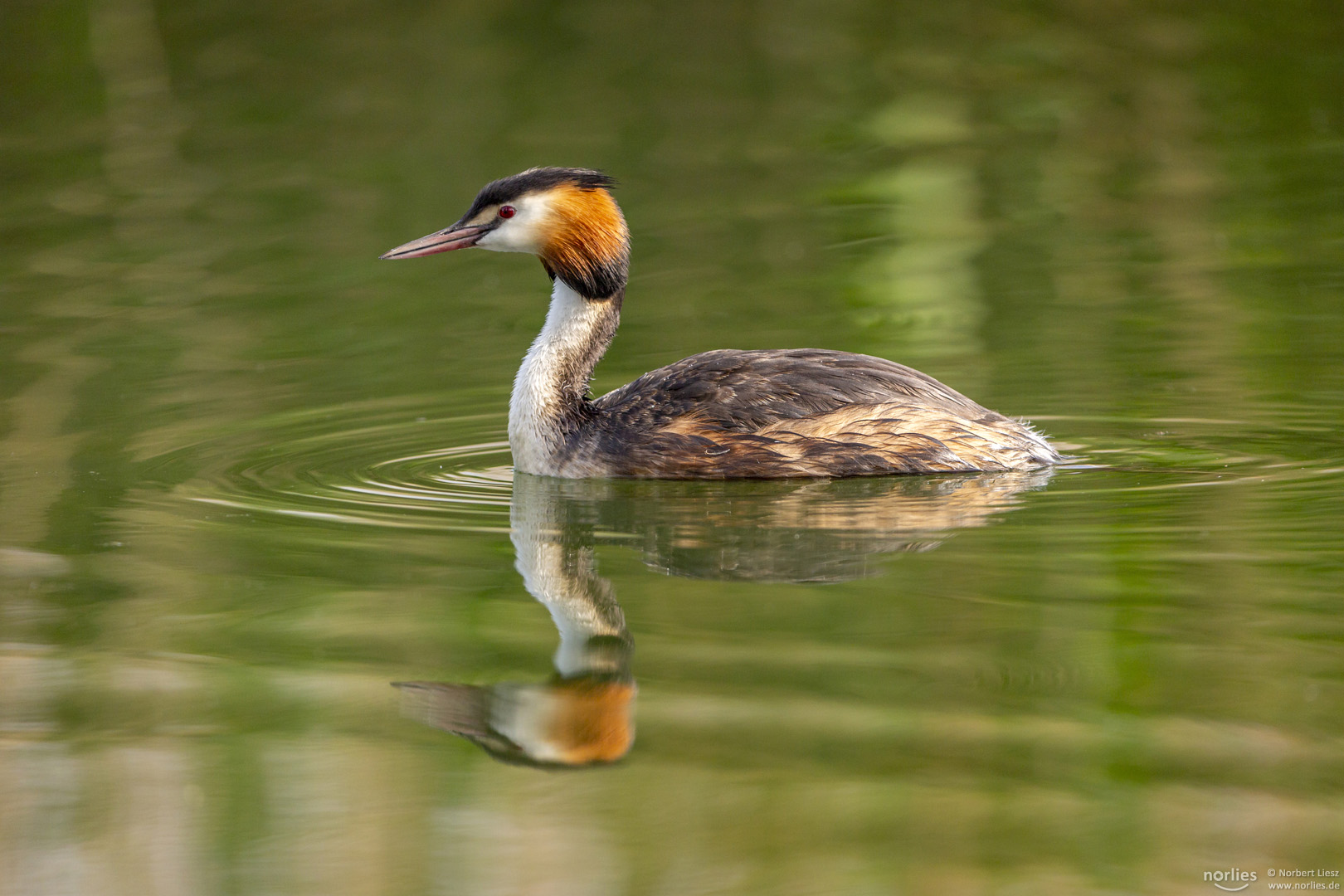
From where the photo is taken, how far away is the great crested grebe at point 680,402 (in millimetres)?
7617

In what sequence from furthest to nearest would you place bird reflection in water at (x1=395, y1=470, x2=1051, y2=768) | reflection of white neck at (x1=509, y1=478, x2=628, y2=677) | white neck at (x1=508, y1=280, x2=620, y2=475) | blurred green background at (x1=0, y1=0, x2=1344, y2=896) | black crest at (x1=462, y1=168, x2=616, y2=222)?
black crest at (x1=462, y1=168, x2=616, y2=222) → white neck at (x1=508, y1=280, x2=620, y2=475) → reflection of white neck at (x1=509, y1=478, x2=628, y2=677) → bird reflection in water at (x1=395, y1=470, x2=1051, y2=768) → blurred green background at (x1=0, y1=0, x2=1344, y2=896)

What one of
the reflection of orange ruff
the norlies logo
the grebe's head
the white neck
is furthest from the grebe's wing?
the norlies logo

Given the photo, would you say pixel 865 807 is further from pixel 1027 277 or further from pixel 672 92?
pixel 672 92

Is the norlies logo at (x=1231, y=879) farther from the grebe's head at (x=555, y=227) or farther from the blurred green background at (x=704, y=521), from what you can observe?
the grebe's head at (x=555, y=227)

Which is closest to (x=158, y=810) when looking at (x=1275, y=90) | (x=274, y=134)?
(x=274, y=134)

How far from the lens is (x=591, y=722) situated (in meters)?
4.97

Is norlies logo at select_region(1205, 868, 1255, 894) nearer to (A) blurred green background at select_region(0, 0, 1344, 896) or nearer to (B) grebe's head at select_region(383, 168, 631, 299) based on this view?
(A) blurred green background at select_region(0, 0, 1344, 896)

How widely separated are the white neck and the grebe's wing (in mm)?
243

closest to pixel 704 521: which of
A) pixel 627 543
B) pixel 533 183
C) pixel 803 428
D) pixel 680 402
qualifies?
pixel 627 543

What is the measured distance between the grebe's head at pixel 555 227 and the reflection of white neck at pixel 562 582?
3.61ft

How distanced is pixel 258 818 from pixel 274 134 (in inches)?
576

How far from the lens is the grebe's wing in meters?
7.64

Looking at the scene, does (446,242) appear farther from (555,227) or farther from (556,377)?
(556,377)

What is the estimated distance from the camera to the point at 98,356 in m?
10.7
